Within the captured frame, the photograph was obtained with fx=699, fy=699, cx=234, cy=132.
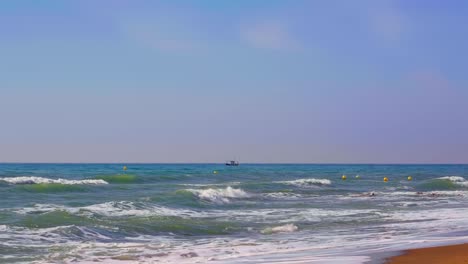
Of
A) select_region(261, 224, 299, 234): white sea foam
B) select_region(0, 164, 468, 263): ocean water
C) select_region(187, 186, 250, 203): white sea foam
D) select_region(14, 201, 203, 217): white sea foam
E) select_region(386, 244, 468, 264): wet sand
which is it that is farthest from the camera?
select_region(187, 186, 250, 203): white sea foam

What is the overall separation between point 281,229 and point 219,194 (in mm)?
13292

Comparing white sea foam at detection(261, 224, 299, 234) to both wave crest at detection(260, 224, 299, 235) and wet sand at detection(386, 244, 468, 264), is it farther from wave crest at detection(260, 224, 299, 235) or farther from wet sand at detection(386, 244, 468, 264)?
wet sand at detection(386, 244, 468, 264)

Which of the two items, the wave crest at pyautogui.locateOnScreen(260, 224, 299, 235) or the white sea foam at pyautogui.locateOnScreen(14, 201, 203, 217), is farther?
the white sea foam at pyautogui.locateOnScreen(14, 201, 203, 217)

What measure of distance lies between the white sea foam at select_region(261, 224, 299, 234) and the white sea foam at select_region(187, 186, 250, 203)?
10.7 meters

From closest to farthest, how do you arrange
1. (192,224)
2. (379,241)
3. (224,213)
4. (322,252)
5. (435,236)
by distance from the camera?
1. (322,252)
2. (379,241)
3. (435,236)
4. (192,224)
5. (224,213)

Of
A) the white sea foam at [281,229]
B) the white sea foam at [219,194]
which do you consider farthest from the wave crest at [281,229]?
the white sea foam at [219,194]

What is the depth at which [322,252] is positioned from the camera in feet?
40.0

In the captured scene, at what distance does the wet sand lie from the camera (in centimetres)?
1096

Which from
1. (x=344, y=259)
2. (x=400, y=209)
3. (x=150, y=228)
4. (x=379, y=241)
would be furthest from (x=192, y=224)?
(x=400, y=209)

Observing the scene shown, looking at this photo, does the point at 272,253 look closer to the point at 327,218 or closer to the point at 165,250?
the point at 165,250

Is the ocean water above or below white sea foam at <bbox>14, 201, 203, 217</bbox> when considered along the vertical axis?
below

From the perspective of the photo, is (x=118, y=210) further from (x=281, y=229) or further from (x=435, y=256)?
(x=435, y=256)

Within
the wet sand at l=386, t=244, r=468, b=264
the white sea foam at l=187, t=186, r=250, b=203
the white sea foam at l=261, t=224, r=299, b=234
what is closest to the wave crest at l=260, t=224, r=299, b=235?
the white sea foam at l=261, t=224, r=299, b=234

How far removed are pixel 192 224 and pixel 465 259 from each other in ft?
27.4
